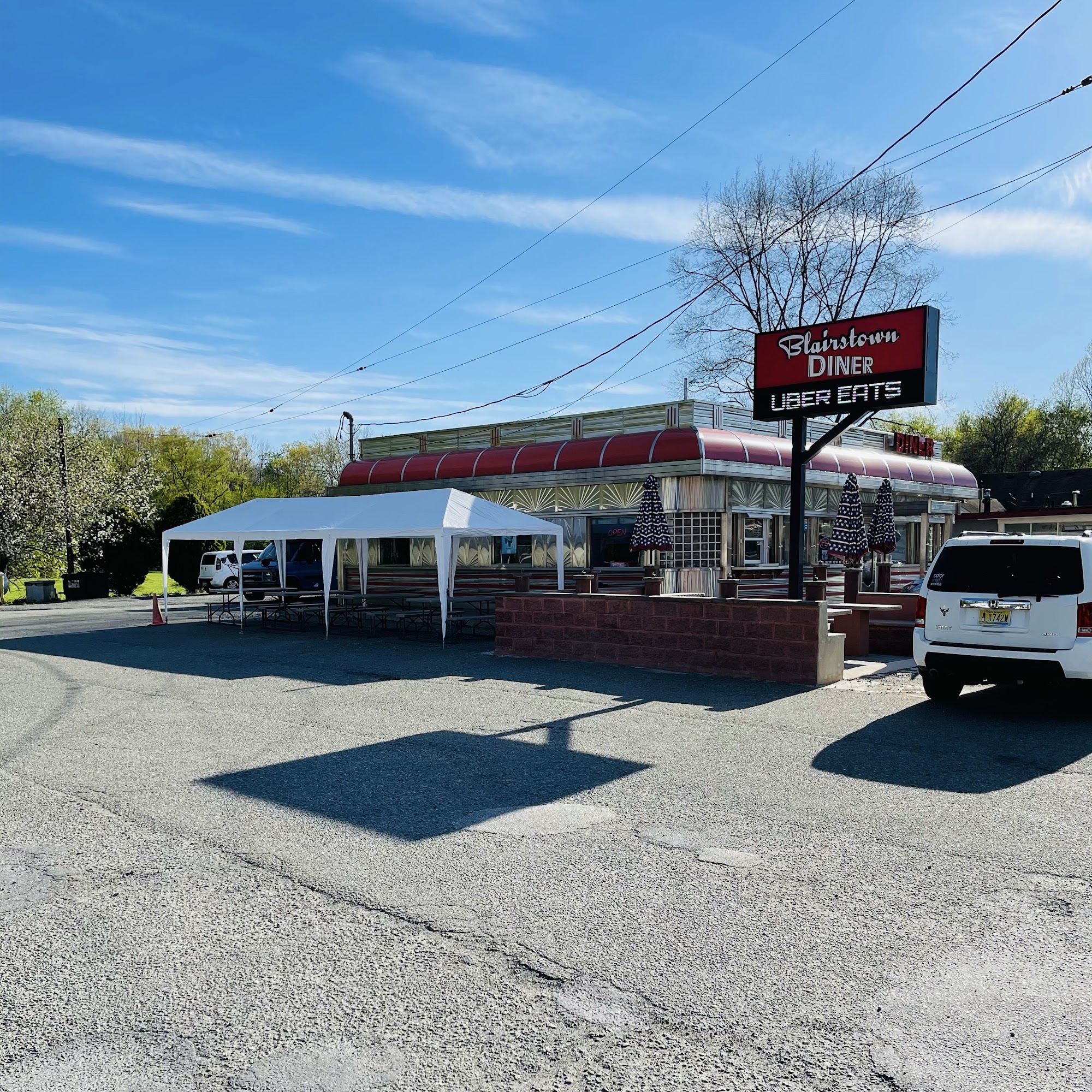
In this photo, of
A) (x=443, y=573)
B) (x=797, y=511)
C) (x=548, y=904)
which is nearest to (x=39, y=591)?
(x=443, y=573)

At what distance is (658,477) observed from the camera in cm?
2133

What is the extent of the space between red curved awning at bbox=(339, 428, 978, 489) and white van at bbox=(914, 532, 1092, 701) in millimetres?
10392

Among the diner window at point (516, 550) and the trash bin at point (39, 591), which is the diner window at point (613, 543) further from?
the trash bin at point (39, 591)

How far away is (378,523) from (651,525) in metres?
5.42

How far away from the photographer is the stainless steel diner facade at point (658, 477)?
21.3m

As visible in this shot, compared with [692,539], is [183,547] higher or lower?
lower

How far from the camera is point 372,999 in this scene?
3.79m

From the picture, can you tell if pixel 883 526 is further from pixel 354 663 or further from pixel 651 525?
pixel 354 663

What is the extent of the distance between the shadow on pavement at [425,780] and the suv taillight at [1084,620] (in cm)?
467

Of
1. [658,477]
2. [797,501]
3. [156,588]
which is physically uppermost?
[658,477]

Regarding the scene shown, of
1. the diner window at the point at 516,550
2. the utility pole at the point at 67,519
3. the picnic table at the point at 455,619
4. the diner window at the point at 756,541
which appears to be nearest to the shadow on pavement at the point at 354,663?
the picnic table at the point at 455,619

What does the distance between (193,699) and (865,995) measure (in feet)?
31.1

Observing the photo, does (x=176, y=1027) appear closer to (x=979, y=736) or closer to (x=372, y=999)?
(x=372, y=999)

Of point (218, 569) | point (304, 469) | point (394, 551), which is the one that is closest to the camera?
point (394, 551)
